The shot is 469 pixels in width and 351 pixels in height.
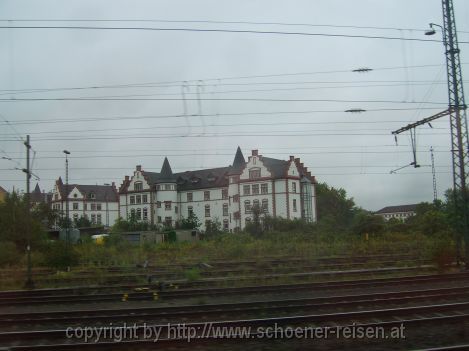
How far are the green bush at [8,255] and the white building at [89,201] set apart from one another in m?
61.8

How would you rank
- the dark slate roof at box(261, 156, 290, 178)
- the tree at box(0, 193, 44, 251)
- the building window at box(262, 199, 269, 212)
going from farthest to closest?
1. the dark slate roof at box(261, 156, 290, 178)
2. the building window at box(262, 199, 269, 212)
3. the tree at box(0, 193, 44, 251)

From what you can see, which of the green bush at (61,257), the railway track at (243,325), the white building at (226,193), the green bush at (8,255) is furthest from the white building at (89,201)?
the railway track at (243,325)

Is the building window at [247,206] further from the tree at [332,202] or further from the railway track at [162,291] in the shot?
the railway track at [162,291]

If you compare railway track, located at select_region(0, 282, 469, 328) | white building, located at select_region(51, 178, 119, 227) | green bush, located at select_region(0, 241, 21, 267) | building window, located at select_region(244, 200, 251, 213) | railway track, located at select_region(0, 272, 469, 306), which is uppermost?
white building, located at select_region(51, 178, 119, 227)

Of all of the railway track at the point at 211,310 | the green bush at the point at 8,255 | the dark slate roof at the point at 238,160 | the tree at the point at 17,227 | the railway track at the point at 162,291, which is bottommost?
the railway track at the point at 162,291

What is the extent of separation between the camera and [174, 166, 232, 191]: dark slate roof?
80625 millimetres

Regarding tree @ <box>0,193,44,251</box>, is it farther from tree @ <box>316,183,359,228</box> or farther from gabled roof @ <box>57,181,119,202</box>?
tree @ <box>316,183,359,228</box>

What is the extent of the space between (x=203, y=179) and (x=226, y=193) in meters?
6.25

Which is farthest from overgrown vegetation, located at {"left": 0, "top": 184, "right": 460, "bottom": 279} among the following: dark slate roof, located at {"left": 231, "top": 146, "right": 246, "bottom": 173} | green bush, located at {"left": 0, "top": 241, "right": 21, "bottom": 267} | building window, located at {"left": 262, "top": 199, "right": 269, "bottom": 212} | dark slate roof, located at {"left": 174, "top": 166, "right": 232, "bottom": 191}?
dark slate roof, located at {"left": 231, "top": 146, "right": 246, "bottom": 173}

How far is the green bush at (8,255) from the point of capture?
32375mm

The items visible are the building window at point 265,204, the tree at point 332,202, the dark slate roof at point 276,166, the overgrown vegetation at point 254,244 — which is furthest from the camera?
the tree at point 332,202

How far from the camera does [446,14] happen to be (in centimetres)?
2217

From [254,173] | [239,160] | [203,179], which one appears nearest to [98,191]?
[203,179]

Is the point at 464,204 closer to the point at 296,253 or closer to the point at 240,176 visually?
Result: the point at 296,253
